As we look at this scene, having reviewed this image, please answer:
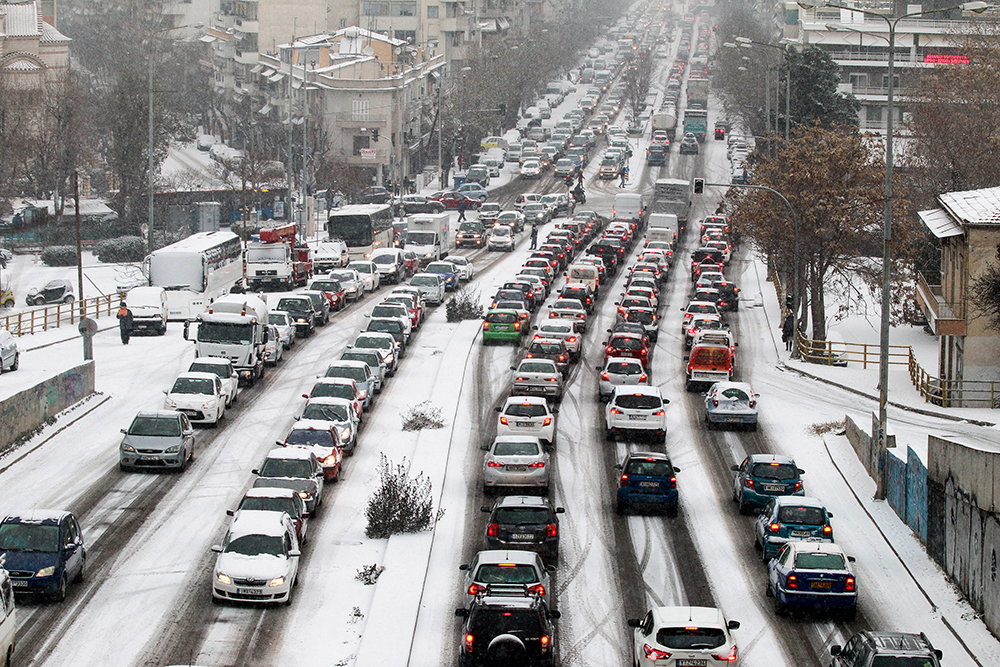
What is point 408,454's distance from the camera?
117 feet

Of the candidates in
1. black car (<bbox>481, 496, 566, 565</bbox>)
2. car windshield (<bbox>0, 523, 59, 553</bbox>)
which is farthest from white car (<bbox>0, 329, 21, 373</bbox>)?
black car (<bbox>481, 496, 566, 565</bbox>)

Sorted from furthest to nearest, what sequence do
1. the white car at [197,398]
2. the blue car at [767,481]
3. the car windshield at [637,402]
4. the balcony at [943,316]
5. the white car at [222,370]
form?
the balcony at [943,316] < the white car at [222,370] < the white car at [197,398] < the car windshield at [637,402] < the blue car at [767,481]

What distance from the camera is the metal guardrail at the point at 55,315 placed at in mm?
53312

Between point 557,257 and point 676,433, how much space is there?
105 feet

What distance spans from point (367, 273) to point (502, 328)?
14.1 m

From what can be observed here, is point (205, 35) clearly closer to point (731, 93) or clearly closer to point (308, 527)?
point (731, 93)

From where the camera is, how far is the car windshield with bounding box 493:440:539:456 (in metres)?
31.8

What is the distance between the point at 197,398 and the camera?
125 ft

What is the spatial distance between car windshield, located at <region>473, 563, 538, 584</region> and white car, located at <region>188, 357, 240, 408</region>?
18.0 m

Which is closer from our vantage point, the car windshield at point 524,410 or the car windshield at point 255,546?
the car windshield at point 255,546

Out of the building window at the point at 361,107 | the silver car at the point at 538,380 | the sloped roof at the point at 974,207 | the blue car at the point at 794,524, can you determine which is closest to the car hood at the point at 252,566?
the blue car at the point at 794,524

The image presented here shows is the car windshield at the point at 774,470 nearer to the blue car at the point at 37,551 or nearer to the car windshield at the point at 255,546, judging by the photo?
the car windshield at the point at 255,546

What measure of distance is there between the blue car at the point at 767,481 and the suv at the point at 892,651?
11018 mm

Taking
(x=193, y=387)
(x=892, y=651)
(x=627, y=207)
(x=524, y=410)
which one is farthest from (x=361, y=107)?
(x=892, y=651)
